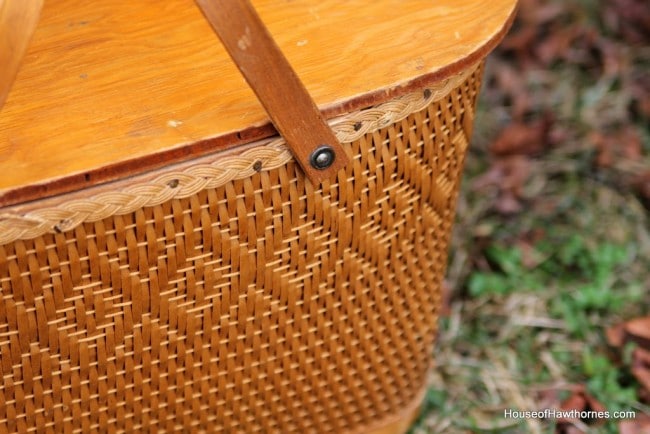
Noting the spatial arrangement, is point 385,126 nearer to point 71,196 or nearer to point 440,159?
point 440,159

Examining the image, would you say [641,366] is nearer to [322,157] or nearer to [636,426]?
[636,426]

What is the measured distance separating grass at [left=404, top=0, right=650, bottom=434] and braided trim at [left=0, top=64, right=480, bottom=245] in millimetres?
617

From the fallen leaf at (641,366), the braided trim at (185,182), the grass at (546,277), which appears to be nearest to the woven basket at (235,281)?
the braided trim at (185,182)

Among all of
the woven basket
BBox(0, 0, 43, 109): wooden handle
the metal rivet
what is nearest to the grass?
the woven basket

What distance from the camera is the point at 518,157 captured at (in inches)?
73.5

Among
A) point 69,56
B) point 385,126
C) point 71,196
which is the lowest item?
point 385,126

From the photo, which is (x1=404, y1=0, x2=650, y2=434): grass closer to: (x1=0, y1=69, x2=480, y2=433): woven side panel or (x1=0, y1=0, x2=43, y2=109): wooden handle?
(x1=0, y1=69, x2=480, y2=433): woven side panel

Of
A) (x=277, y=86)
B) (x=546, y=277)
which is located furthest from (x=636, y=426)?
(x=277, y=86)

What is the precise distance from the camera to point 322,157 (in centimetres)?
96

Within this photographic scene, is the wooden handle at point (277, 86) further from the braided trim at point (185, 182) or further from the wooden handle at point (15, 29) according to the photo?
the wooden handle at point (15, 29)

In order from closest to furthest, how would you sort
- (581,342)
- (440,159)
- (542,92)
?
1. (440,159)
2. (581,342)
3. (542,92)

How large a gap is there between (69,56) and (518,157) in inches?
42.1

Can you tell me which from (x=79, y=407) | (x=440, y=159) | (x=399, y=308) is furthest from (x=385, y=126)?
(x=79, y=407)

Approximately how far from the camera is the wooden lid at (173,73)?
92 cm
